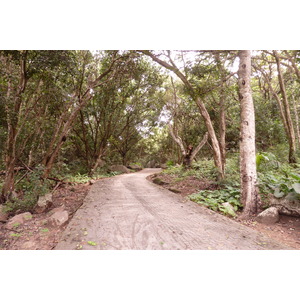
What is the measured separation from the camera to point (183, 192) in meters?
5.61

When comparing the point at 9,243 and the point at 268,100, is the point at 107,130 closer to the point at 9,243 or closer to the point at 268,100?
the point at 9,243

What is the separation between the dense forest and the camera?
12.9ft

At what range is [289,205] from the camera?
10.7 feet

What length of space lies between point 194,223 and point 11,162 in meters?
5.27

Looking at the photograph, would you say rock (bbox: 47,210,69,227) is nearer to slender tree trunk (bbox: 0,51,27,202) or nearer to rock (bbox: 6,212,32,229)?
rock (bbox: 6,212,32,229)

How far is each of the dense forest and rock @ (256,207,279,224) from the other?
0.23 metres

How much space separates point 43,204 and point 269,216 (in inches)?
202

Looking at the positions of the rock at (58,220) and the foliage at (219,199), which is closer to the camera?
the rock at (58,220)

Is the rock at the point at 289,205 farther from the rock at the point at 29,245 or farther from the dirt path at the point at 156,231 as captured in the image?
the rock at the point at 29,245

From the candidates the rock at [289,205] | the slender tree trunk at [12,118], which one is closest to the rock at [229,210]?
the rock at [289,205]

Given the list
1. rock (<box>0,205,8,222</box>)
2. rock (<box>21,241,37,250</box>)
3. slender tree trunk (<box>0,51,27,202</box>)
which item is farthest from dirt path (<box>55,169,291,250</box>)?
slender tree trunk (<box>0,51,27,202</box>)

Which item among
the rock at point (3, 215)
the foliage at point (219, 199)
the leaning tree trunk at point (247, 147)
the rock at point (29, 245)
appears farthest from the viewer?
the rock at point (3, 215)

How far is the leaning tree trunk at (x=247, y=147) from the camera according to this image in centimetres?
359

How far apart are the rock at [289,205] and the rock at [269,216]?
13 centimetres
